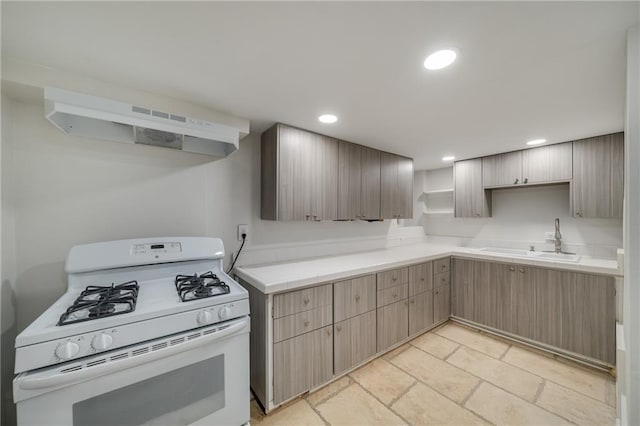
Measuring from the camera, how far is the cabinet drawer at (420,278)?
8.38 feet

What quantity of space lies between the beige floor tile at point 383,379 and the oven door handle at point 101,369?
1316mm

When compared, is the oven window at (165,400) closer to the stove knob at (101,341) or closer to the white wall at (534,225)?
the stove knob at (101,341)

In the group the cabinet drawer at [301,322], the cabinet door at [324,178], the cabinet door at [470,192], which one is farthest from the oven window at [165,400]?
the cabinet door at [470,192]

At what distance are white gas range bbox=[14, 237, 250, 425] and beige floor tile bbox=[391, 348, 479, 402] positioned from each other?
1.45 meters

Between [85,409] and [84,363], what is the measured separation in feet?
0.71

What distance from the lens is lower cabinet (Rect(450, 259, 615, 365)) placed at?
2.12 m

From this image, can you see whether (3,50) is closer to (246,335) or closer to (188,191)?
(188,191)

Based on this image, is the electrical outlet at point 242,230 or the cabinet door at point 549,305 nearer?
the electrical outlet at point 242,230

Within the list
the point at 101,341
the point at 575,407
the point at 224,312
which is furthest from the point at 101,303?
the point at 575,407

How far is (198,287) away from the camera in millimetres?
1397

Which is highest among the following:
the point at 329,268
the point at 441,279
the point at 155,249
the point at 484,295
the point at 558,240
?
the point at 155,249

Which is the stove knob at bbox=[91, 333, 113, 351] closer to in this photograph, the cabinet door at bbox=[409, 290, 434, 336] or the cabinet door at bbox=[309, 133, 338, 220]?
the cabinet door at bbox=[309, 133, 338, 220]

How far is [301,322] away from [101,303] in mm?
1144

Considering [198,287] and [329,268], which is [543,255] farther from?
[198,287]
